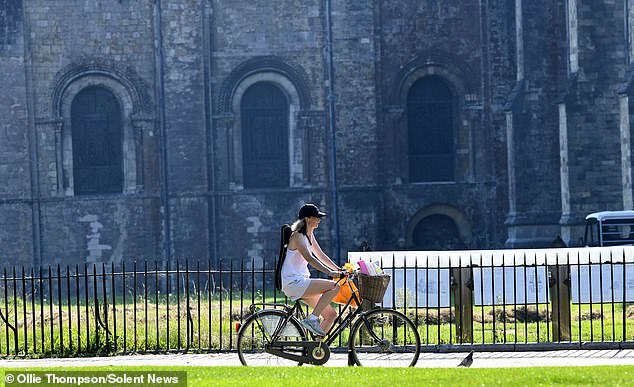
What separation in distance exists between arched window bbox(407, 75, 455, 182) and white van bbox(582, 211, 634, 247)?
6387 millimetres

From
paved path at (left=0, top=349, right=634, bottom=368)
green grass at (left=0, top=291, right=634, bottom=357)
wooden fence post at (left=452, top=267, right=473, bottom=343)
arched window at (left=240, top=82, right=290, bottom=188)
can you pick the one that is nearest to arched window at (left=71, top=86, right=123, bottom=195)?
arched window at (left=240, top=82, right=290, bottom=188)

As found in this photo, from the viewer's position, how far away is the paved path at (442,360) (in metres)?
→ 14.2

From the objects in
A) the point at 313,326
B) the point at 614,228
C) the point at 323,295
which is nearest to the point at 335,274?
the point at 323,295

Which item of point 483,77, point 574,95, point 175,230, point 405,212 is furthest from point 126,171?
point 574,95

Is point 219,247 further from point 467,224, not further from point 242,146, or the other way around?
point 467,224

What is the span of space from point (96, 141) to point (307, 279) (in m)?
21.0

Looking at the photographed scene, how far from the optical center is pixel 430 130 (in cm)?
3366

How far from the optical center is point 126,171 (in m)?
33.5

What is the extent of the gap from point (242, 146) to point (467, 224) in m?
5.64

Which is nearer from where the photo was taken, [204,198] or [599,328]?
[599,328]

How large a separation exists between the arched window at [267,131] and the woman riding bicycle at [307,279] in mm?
20407

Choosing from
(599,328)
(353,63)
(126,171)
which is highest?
(353,63)

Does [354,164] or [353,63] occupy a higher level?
[353,63]

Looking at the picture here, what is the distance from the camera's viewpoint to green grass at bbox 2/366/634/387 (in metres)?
11.6
